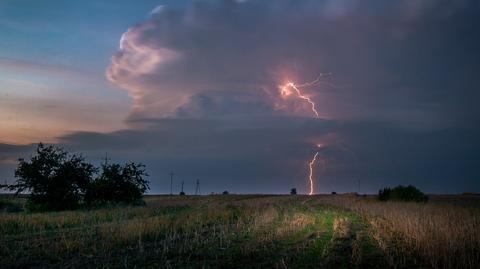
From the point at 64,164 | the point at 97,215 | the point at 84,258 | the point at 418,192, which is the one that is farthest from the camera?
the point at 418,192

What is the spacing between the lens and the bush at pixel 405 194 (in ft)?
191

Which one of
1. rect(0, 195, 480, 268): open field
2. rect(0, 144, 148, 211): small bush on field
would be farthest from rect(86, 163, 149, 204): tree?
rect(0, 195, 480, 268): open field

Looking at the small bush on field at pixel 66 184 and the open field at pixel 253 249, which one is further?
the small bush on field at pixel 66 184

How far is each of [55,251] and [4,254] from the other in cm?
157

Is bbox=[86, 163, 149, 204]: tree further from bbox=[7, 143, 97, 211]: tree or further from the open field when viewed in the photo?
the open field

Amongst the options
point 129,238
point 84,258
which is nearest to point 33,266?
point 84,258

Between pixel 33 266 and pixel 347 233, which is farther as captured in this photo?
pixel 347 233

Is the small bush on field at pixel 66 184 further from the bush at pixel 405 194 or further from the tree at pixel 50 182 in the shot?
the bush at pixel 405 194

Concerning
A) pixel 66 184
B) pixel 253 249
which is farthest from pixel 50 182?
pixel 253 249

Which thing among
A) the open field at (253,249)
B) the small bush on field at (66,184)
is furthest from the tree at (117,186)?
the open field at (253,249)

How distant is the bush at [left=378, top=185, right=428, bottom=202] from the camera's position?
191 feet

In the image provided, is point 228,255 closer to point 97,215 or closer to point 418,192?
point 97,215

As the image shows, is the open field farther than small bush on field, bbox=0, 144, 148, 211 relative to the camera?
No

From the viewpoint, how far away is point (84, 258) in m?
13.8
